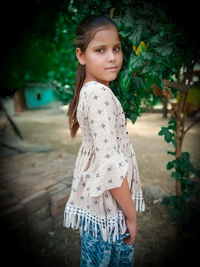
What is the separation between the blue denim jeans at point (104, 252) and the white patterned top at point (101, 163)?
7 cm

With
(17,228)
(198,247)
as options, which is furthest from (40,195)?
(198,247)

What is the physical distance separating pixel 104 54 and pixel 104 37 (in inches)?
3.0

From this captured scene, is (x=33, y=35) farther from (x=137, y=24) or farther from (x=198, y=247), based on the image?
(x=198, y=247)

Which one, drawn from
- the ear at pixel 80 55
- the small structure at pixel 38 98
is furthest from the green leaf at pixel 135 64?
the small structure at pixel 38 98

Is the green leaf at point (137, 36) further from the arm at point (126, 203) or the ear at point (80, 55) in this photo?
the arm at point (126, 203)

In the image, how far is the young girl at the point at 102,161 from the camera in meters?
0.88

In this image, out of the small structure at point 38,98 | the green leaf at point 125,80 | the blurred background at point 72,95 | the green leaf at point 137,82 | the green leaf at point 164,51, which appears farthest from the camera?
Result: the small structure at point 38,98

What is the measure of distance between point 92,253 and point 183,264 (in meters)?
1.29

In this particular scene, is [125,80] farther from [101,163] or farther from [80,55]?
[101,163]

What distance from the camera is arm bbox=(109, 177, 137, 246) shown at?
922 millimetres

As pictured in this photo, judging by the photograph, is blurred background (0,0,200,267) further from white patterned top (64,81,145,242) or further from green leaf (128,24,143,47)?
white patterned top (64,81,145,242)

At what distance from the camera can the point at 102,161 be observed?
89cm

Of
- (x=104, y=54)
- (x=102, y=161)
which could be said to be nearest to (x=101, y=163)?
(x=102, y=161)

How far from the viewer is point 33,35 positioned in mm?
540
